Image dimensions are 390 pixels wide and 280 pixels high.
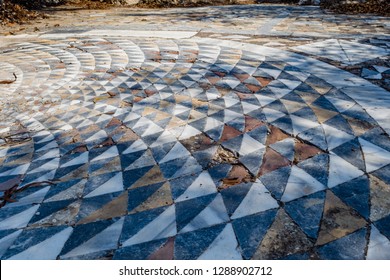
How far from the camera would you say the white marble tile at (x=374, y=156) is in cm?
242

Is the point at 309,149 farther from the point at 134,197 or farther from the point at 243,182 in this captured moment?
the point at 134,197

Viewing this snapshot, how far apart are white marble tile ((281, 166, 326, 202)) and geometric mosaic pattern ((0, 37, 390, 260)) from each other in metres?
0.01

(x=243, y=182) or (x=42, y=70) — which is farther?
(x=42, y=70)

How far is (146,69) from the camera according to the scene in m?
5.25

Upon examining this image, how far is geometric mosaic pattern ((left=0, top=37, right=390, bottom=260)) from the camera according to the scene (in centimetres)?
192

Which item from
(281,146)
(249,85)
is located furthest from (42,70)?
(281,146)

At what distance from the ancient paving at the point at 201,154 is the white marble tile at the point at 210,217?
1cm

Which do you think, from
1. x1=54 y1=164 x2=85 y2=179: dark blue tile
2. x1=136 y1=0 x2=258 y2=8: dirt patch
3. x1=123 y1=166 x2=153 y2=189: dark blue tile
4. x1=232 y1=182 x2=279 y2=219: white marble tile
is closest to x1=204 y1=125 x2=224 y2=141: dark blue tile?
x1=123 y1=166 x2=153 y2=189: dark blue tile

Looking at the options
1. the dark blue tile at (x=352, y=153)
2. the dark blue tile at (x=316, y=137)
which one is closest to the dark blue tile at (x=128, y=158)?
the dark blue tile at (x=316, y=137)

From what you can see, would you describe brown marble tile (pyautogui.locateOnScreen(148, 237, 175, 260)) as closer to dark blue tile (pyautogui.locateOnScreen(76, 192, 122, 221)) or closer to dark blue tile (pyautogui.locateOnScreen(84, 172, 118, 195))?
dark blue tile (pyautogui.locateOnScreen(76, 192, 122, 221))

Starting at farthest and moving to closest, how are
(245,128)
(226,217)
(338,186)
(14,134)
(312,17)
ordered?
(312,17) → (14,134) → (245,128) → (338,186) → (226,217)

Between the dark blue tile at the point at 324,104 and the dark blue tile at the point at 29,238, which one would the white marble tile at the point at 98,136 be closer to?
the dark blue tile at the point at 29,238

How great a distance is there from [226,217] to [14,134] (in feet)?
9.68
